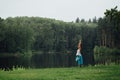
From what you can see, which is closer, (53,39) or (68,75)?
(68,75)

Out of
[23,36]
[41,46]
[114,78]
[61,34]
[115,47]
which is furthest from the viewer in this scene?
→ [61,34]

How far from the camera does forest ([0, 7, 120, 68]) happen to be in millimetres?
105988

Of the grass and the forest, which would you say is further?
the forest

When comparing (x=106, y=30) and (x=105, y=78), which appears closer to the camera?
(x=105, y=78)

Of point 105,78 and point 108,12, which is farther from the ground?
point 108,12

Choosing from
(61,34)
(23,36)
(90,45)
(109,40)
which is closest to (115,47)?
(109,40)

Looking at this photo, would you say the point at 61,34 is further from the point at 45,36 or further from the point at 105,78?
the point at 105,78

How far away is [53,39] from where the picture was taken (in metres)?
154

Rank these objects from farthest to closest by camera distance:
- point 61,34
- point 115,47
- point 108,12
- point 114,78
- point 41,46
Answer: point 61,34 → point 41,46 → point 115,47 → point 108,12 → point 114,78

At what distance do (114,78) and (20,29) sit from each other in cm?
10062

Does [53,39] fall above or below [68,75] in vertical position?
above

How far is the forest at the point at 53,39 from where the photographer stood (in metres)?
106

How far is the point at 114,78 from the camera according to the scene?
16.5m

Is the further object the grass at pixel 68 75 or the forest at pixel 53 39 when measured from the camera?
the forest at pixel 53 39
